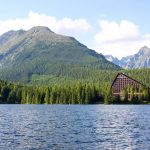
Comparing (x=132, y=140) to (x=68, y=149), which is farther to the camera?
(x=132, y=140)

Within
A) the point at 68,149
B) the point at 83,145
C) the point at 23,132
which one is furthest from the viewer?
the point at 23,132

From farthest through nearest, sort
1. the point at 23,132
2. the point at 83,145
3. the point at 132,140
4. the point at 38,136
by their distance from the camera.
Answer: the point at 23,132 < the point at 38,136 < the point at 132,140 < the point at 83,145

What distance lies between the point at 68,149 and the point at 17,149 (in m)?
6.92

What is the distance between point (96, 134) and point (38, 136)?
10.5 meters

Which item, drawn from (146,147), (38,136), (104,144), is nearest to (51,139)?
(38,136)

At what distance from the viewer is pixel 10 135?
70562 millimetres

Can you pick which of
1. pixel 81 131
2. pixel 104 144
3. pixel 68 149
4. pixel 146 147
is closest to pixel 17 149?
pixel 68 149

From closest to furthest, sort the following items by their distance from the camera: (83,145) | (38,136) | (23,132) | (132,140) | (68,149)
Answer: (68,149), (83,145), (132,140), (38,136), (23,132)

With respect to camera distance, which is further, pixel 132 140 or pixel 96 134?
pixel 96 134

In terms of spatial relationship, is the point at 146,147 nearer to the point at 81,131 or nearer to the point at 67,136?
the point at 67,136

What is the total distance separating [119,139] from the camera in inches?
2579

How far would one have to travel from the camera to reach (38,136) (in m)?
68.7

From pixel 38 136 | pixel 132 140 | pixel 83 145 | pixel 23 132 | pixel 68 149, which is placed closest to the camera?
pixel 68 149

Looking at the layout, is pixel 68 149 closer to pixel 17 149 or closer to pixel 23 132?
pixel 17 149
